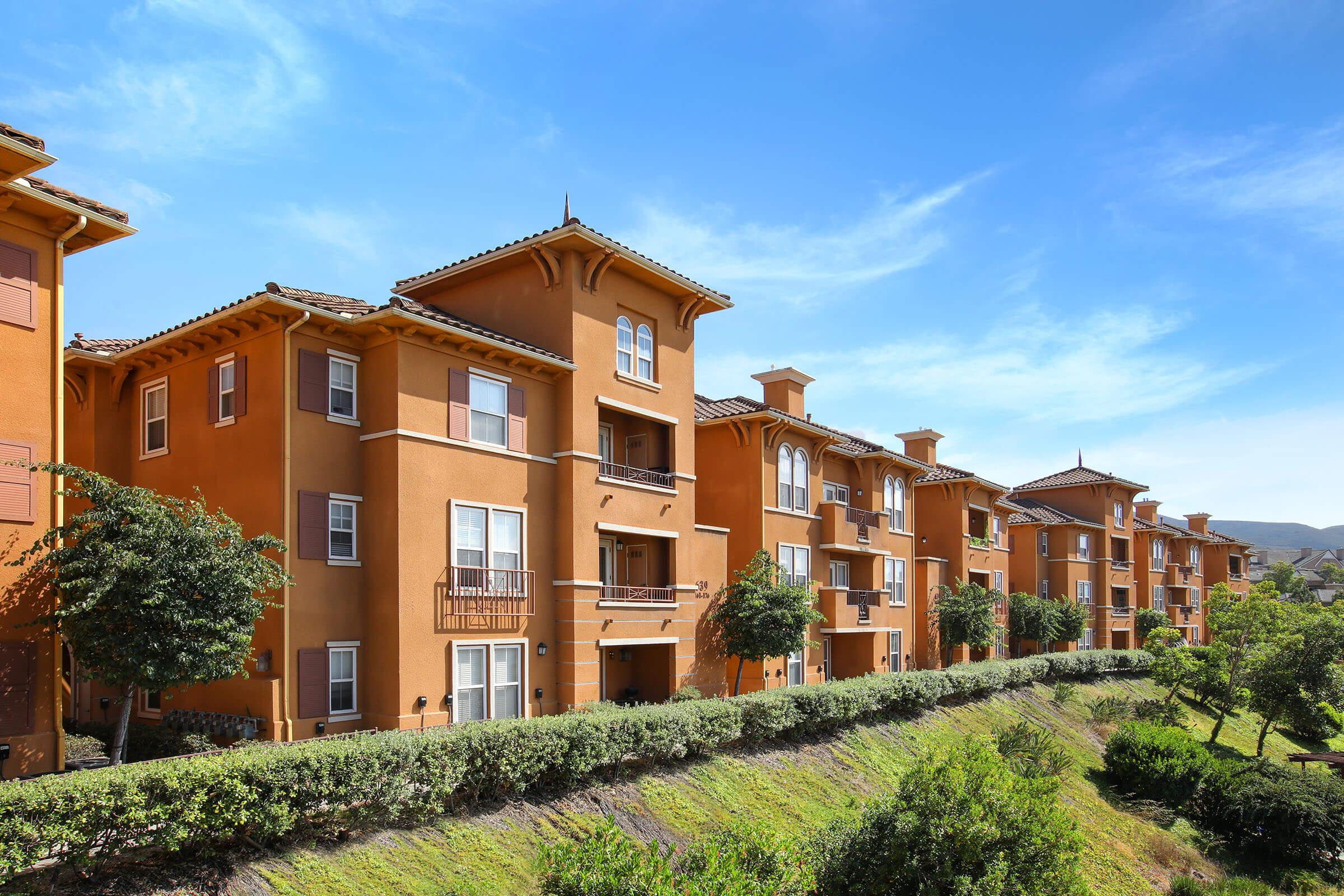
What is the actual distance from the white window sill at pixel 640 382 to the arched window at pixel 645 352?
0.36 ft

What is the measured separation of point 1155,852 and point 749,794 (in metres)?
12.7

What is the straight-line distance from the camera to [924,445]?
4319 centimetres

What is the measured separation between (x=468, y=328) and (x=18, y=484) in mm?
8805

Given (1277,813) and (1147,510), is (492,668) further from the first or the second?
(1147,510)

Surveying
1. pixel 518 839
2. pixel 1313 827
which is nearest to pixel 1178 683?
pixel 1313 827

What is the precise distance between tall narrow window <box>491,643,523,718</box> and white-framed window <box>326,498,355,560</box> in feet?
12.3

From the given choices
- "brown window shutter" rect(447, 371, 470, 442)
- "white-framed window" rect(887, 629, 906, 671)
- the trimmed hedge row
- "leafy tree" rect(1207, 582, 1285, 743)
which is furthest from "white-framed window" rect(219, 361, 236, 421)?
"leafy tree" rect(1207, 582, 1285, 743)

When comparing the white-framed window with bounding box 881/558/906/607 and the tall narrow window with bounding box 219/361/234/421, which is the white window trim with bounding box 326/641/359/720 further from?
the white-framed window with bounding box 881/558/906/607

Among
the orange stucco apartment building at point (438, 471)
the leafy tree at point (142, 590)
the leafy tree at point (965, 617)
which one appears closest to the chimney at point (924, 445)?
the leafy tree at point (965, 617)

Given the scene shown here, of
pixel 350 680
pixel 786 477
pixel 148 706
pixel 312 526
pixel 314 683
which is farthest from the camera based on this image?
pixel 786 477

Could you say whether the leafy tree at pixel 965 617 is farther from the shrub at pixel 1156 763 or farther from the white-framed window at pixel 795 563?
the white-framed window at pixel 795 563

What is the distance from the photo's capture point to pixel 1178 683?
4244 cm

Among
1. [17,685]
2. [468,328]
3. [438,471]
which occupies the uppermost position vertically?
[468,328]

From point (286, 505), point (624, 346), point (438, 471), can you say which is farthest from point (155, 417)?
point (624, 346)
